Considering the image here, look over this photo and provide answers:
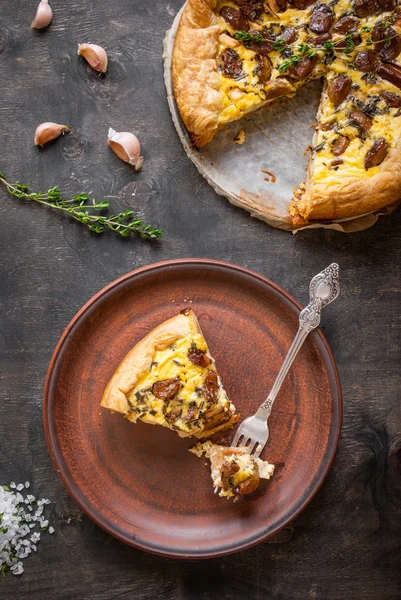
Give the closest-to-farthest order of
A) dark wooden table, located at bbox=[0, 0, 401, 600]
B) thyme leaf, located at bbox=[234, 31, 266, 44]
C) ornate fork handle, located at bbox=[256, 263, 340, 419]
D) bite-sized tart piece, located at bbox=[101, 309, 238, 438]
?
bite-sized tart piece, located at bbox=[101, 309, 238, 438], ornate fork handle, located at bbox=[256, 263, 340, 419], thyme leaf, located at bbox=[234, 31, 266, 44], dark wooden table, located at bbox=[0, 0, 401, 600]

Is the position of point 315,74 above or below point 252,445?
above

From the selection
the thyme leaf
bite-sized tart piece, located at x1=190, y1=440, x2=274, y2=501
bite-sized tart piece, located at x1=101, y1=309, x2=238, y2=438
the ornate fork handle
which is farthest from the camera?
the thyme leaf

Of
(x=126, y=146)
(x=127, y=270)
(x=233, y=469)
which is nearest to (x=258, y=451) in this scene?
(x=233, y=469)

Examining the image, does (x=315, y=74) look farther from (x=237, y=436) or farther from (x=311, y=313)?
(x=237, y=436)

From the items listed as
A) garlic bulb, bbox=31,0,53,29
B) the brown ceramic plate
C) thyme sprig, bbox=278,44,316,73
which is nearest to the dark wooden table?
garlic bulb, bbox=31,0,53,29

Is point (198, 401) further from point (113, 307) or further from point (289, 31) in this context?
point (289, 31)

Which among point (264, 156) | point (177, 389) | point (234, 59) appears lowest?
point (177, 389)

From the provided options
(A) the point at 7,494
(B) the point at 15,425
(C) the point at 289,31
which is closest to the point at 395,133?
(C) the point at 289,31

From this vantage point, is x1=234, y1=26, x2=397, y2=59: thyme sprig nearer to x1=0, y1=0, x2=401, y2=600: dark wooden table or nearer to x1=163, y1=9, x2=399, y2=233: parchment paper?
x1=163, y1=9, x2=399, y2=233: parchment paper
